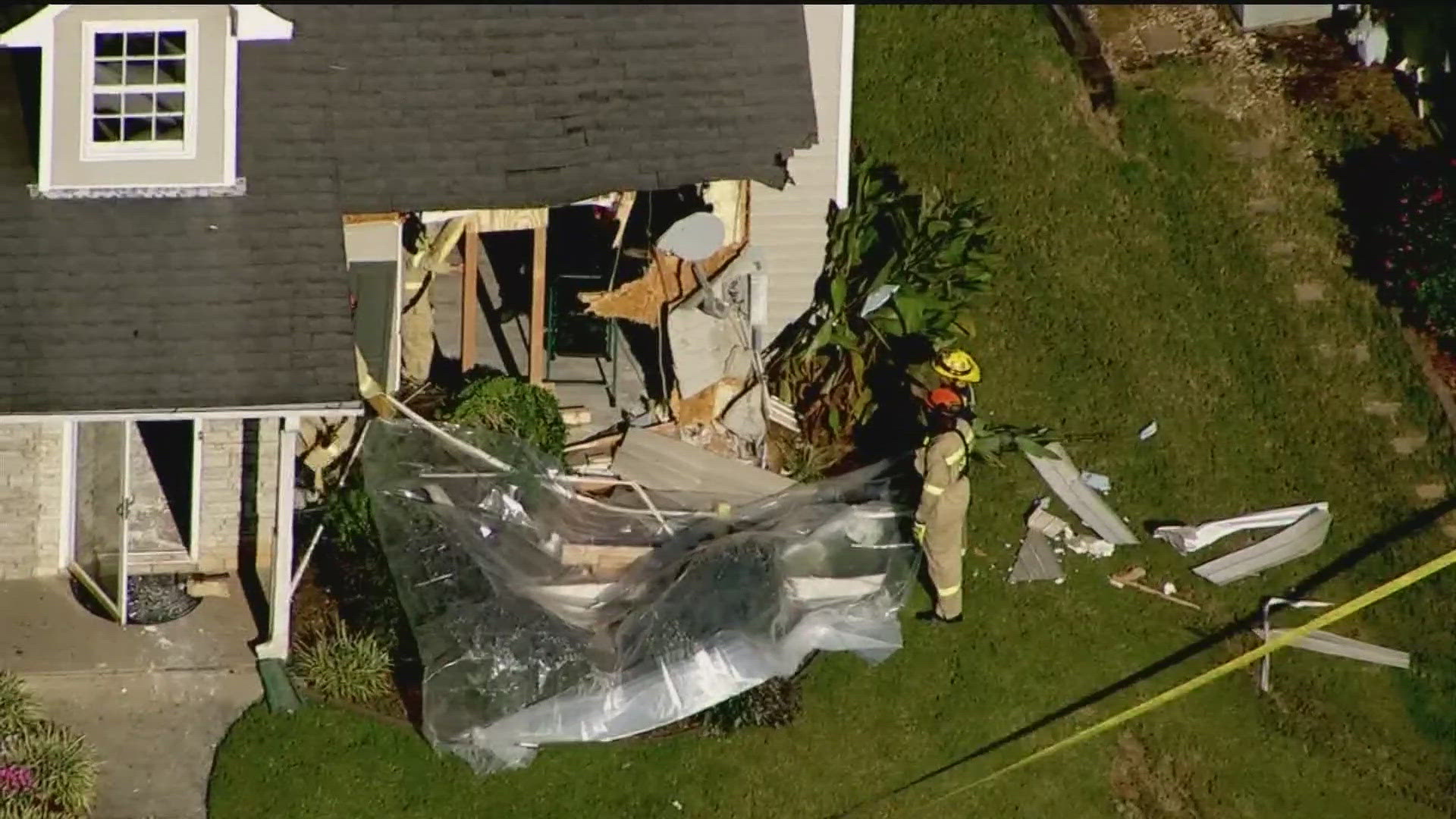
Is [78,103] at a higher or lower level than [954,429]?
higher

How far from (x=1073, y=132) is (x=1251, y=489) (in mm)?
4089

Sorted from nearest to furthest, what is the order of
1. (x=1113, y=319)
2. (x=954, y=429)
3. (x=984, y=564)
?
(x=954, y=429), (x=984, y=564), (x=1113, y=319)

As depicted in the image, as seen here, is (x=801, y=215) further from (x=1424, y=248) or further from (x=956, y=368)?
(x=1424, y=248)

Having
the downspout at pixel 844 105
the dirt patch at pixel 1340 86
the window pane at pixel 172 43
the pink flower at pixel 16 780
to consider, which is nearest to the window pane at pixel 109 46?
the window pane at pixel 172 43

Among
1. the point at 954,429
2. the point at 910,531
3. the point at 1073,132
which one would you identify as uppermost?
the point at 1073,132

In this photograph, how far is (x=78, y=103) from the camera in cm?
1338

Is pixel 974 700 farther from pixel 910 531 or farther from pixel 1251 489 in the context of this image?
pixel 1251 489

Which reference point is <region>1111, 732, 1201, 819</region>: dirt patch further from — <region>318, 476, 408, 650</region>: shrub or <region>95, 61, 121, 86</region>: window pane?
<region>95, 61, 121, 86</region>: window pane

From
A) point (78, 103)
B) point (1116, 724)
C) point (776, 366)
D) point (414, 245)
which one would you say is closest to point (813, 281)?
point (776, 366)

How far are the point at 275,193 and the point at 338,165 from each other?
1.91ft

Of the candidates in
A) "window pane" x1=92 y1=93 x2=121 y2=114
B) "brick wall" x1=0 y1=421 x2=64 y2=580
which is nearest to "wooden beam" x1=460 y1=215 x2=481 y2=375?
"window pane" x1=92 y1=93 x2=121 y2=114

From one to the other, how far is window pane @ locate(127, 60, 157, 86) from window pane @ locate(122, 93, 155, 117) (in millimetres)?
83

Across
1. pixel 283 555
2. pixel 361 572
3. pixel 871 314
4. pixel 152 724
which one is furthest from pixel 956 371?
pixel 152 724

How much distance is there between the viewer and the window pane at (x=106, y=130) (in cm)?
1350
